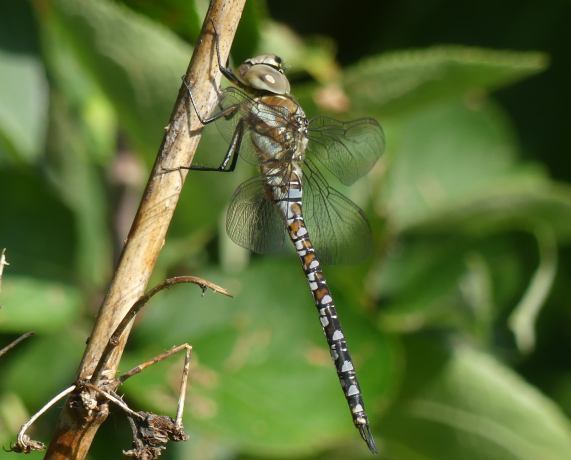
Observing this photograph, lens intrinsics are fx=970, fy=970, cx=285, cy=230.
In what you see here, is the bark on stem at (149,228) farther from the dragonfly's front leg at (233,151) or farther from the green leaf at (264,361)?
the green leaf at (264,361)

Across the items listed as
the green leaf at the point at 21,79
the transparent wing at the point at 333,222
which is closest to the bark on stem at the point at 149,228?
Answer: the transparent wing at the point at 333,222

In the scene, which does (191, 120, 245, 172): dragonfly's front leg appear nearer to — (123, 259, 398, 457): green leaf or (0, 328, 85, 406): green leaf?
(123, 259, 398, 457): green leaf

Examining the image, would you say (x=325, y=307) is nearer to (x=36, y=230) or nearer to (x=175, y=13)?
(x=175, y=13)

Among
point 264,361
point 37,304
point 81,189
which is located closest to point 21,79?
point 81,189

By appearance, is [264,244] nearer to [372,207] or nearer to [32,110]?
[372,207]

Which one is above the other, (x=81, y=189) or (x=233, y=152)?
(x=81, y=189)

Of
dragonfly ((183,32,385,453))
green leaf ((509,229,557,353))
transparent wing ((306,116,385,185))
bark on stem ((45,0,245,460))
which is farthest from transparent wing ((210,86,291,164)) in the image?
green leaf ((509,229,557,353))

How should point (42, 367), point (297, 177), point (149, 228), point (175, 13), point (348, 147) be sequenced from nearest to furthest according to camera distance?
point (149, 228)
point (175, 13)
point (297, 177)
point (348, 147)
point (42, 367)
